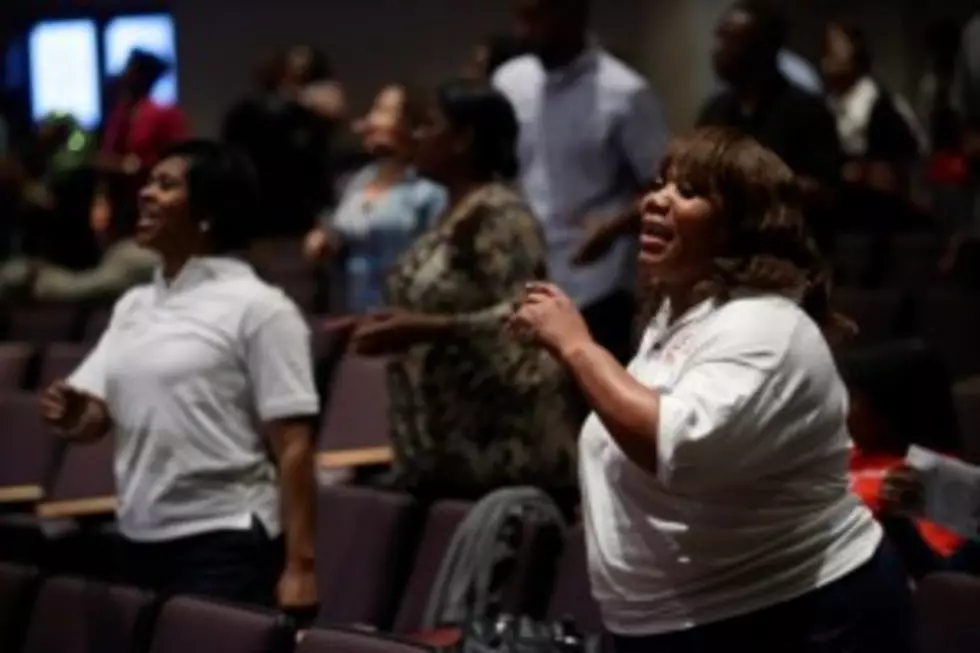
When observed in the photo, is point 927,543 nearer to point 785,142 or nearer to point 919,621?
point 919,621

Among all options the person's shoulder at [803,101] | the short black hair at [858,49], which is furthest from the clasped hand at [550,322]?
the short black hair at [858,49]

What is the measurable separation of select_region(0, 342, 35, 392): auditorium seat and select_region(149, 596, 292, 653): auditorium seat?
9.68ft

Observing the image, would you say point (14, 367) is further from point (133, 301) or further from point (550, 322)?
point (550, 322)

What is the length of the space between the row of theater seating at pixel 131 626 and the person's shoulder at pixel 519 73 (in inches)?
71.4

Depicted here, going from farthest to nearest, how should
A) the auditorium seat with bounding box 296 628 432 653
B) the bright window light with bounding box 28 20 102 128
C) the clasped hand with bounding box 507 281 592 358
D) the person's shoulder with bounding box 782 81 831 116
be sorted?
the bright window light with bounding box 28 20 102 128
the person's shoulder with bounding box 782 81 831 116
the auditorium seat with bounding box 296 628 432 653
the clasped hand with bounding box 507 281 592 358

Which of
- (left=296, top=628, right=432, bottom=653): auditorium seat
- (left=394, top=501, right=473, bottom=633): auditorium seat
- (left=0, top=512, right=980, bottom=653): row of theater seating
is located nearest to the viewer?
(left=296, top=628, right=432, bottom=653): auditorium seat

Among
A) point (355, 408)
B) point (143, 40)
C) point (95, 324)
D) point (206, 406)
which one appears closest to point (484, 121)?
point (206, 406)

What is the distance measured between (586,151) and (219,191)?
146cm

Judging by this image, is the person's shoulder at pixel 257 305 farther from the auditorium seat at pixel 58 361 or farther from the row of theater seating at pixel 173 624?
the auditorium seat at pixel 58 361

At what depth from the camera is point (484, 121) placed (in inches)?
186

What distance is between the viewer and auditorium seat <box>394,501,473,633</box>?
464cm

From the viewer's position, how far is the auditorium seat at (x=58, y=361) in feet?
22.1

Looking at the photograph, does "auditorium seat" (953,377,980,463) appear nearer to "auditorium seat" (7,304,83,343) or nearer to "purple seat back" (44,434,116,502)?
"purple seat back" (44,434,116,502)

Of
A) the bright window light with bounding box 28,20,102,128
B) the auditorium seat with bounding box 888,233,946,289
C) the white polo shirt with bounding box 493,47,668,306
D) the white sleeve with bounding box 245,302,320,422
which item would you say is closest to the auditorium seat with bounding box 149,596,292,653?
the white sleeve with bounding box 245,302,320,422
